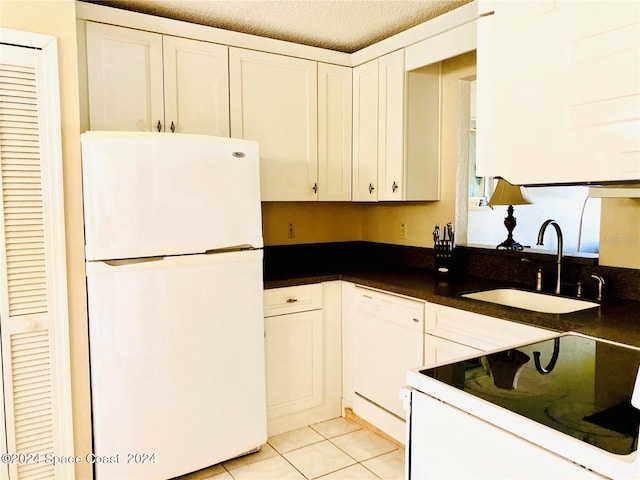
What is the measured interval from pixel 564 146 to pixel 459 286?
176 centimetres

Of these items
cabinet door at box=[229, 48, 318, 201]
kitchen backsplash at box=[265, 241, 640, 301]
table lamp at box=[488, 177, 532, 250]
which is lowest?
kitchen backsplash at box=[265, 241, 640, 301]

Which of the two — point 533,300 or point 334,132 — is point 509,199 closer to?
point 533,300

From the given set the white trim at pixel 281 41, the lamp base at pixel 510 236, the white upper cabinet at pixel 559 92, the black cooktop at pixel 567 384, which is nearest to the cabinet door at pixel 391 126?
the white trim at pixel 281 41

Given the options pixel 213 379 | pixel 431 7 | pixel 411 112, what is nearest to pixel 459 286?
pixel 411 112

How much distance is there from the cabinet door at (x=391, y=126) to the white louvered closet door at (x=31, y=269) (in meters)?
1.75

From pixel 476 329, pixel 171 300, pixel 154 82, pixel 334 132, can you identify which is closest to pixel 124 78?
pixel 154 82

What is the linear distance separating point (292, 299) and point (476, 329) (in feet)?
3.41

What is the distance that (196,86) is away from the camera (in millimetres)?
2643

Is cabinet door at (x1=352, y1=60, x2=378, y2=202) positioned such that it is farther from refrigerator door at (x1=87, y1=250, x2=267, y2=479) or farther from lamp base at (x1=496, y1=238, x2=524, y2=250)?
refrigerator door at (x1=87, y1=250, x2=267, y2=479)

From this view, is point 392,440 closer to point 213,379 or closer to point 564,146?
point 213,379

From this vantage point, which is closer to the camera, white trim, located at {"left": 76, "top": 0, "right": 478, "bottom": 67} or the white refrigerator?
the white refrigerator

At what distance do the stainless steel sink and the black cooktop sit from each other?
80cm

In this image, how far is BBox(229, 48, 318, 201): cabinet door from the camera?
110 inches

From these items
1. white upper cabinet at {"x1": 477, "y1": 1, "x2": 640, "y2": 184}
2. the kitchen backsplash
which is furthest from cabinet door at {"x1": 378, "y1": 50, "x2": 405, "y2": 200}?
white upper cabinet at {"x1": 477, "y1": 1, "x2": 640, "y2": 184}
